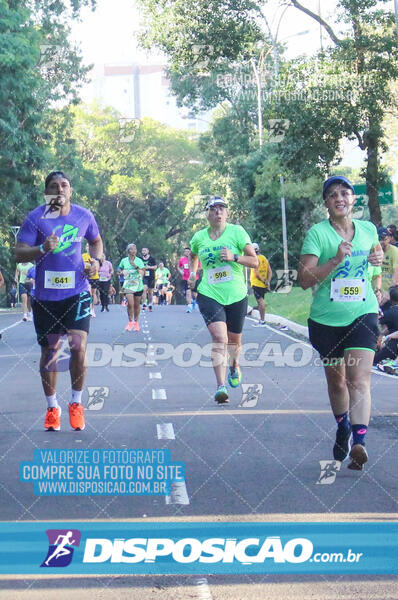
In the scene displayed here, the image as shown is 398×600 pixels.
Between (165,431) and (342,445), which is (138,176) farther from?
(342,445)

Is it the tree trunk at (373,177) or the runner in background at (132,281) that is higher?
the tree trunk at (373,177)

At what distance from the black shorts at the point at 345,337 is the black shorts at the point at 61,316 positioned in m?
2.10

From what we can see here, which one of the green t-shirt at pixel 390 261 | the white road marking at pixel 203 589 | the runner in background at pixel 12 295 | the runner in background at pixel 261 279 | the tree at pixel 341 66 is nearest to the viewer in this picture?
the white road marking at pixel 203 589

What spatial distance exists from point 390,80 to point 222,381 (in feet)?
51.4

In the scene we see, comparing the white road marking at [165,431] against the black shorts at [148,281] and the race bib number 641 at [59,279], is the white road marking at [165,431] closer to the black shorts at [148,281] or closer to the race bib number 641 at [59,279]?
the race bib number 641 at [59,279]

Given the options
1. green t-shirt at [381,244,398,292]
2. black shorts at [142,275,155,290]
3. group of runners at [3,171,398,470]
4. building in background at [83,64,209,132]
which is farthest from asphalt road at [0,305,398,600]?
building in background at [83,64,209,132]

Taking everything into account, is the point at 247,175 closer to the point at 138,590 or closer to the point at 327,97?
the point at 327,97

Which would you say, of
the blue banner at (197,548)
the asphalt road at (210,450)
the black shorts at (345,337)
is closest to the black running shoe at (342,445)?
the asphalt road at (210,450)

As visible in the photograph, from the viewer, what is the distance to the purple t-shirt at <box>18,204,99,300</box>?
28.9 ft

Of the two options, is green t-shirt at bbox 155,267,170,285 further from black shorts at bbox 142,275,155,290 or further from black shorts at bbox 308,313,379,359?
black shorts at bbox 308,313,379,359

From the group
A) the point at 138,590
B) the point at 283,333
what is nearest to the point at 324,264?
the point at 138,590

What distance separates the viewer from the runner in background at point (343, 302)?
7.47m

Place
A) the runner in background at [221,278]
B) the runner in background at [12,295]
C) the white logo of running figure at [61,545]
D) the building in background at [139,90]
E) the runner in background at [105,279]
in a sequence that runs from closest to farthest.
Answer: the white logo of running figure at [61,545], the runner in background at [221,278], the runner in background at [105,279], the runner in background at [12,295], the building in background at [139,90]

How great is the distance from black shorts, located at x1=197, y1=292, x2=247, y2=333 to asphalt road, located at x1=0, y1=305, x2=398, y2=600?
2.64 ft
